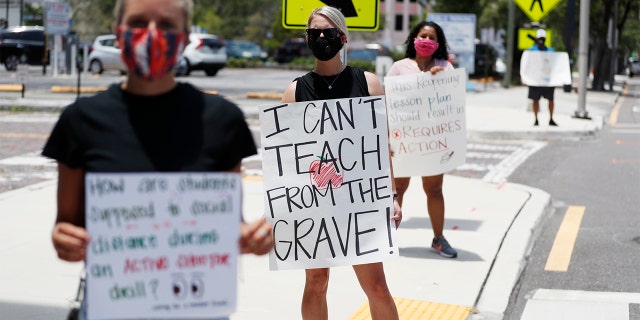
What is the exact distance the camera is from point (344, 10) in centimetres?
791

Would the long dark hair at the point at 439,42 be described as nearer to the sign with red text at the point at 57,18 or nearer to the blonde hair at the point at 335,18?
the blonde hair at the point at 335,18

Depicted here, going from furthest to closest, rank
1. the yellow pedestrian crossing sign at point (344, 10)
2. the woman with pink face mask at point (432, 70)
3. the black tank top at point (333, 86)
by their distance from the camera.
A: the yellow pedestrian crossing sign at point (344, 10)
the woman with pink face mask at point (432, 70)
the black tank top at point (333, 86)

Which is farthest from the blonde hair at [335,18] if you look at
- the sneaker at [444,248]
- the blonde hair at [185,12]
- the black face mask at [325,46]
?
the sneaker at [444,248]

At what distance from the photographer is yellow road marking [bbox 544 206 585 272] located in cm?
818

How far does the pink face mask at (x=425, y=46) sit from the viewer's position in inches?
294

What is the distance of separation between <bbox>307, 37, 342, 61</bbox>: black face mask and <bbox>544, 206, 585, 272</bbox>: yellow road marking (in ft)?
12.4

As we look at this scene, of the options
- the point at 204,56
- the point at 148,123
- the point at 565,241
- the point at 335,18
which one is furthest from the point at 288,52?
the point at 148,123

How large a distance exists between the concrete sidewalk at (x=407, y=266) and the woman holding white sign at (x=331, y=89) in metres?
1.19

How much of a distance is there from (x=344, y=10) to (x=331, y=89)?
3.07 metres

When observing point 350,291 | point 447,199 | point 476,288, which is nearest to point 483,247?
point 476,288

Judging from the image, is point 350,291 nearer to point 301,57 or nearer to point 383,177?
point 383,177

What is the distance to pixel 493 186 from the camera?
12234 mm

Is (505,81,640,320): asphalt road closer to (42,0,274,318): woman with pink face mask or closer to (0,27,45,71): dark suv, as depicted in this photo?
(42,0,274,318): woman with pink face mask

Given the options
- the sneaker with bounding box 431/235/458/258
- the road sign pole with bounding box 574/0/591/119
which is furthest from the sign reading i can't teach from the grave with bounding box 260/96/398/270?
the road sign pole with bounding box 574/0/591/119
